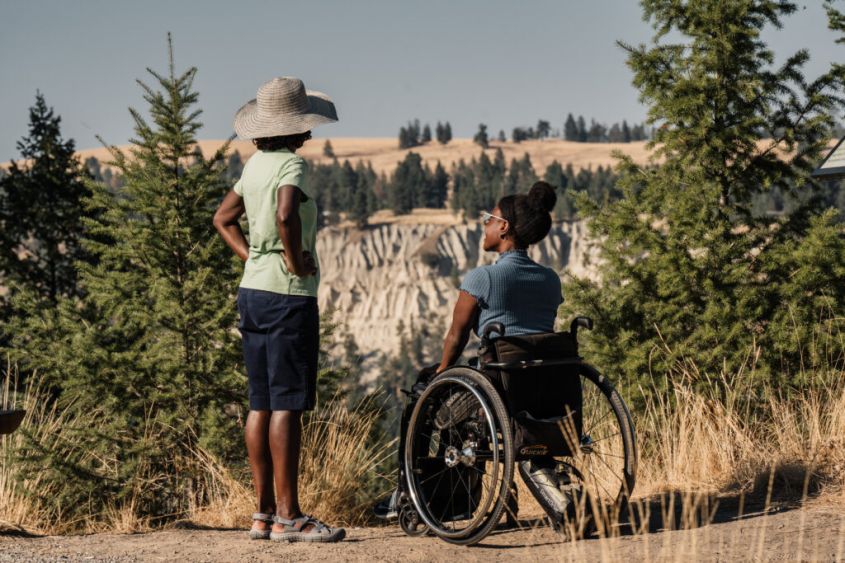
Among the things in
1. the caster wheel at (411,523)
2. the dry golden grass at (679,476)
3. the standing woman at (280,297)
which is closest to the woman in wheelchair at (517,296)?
the caster wheel at (411,523)

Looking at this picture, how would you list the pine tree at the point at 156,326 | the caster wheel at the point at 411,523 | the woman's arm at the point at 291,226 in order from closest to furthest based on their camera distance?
the woman's arm at the point at 291,226
the caster wheel at the point at 411,523
the pine tree at the point at 156,326

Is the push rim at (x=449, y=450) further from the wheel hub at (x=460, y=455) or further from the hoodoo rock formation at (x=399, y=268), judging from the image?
the hoodoo rock formation at (x=399, y=268)

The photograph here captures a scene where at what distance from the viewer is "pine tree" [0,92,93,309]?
1914 centimetres

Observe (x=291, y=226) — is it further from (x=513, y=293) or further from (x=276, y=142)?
(x=513, y=293)

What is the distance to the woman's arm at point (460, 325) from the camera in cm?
495

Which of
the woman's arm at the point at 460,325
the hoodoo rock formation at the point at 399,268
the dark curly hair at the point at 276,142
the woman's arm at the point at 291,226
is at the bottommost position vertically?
the hoodoo rock formation at the point at 399,268

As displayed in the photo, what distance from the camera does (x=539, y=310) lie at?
5.08 m

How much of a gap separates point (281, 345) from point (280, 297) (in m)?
0.23

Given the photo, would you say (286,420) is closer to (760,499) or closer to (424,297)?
(760,499)

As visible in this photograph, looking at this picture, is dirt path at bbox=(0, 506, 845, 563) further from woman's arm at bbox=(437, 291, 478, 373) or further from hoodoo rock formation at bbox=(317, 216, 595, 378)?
hoodoo rock formation at bbox=(317, 216, 595, 378)

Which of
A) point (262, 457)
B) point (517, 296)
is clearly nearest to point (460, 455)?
point (517, 296)

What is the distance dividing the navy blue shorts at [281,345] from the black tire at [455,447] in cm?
61

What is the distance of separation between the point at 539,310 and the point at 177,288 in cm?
615

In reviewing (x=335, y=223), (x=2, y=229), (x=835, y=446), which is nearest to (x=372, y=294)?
(x=335, y=223)
